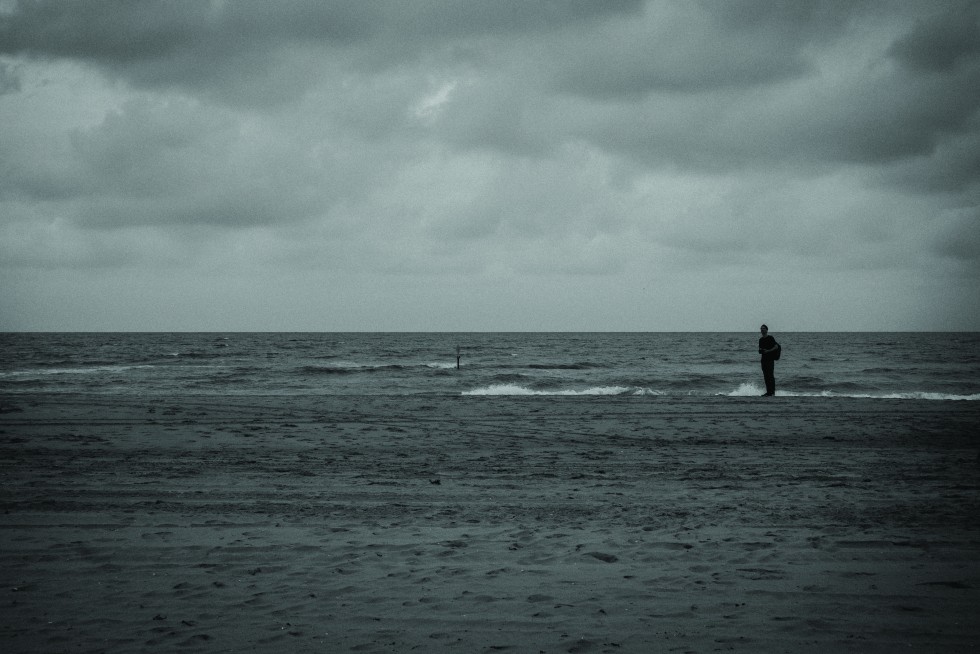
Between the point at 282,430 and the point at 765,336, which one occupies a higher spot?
the point at 765,336

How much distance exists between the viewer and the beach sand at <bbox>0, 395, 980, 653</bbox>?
4.34 metres

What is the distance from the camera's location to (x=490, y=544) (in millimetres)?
6105

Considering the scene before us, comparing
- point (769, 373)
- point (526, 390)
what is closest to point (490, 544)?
point (769, 373)

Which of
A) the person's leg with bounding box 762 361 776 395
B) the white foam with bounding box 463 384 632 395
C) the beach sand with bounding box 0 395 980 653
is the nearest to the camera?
the beach sand with bounding box 0 395 980 653

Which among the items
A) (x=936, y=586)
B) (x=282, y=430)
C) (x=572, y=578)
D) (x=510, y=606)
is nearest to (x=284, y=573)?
(x=510, y=606)

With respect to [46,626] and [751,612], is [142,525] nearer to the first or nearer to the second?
[46,626]

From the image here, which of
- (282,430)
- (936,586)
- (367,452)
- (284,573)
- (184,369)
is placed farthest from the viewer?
(184,369)

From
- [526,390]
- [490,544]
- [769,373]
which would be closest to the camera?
[490,544]

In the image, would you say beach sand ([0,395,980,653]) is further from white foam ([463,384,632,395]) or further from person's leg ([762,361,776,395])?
white foam ([463,384,632,395])

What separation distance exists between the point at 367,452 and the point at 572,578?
21.7ft

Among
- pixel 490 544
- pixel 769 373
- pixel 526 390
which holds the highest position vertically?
pixel 769 373

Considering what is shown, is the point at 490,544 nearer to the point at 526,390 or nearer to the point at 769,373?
the point at 769,373

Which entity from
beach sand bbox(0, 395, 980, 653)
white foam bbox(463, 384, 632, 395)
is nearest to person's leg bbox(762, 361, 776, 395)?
white foam bbox(463, 384, 632, 395)

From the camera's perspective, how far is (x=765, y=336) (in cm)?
2044
